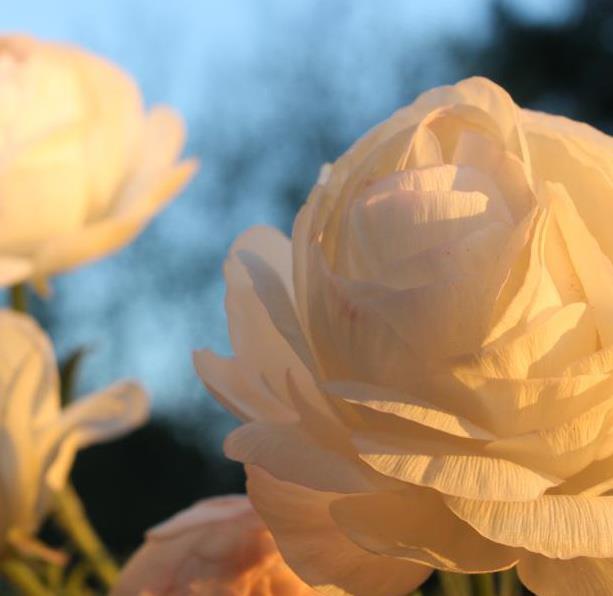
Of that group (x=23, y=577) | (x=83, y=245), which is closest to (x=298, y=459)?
(x=23, y=577)

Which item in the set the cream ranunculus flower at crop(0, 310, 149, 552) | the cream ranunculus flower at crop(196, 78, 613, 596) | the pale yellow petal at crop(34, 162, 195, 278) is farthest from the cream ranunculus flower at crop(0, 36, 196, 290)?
the cream ranunculus flower at crop(196, 78, 613, 596)

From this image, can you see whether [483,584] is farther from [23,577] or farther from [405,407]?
[23,577]

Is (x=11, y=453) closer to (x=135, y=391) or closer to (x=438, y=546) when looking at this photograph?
(x=135, y=391)

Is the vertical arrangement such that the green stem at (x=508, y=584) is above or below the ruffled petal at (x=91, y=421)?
above

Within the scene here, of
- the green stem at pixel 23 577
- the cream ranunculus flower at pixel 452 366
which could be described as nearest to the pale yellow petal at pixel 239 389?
the cream ranunculus flower at pixel 452 366

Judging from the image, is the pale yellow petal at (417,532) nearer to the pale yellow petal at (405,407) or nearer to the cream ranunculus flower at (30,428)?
the pale yellow petal at (405,407)

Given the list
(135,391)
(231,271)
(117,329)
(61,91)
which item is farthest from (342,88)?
(231,271)
